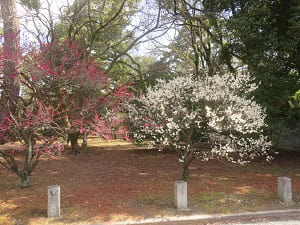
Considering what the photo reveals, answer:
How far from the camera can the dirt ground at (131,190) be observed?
224 inches

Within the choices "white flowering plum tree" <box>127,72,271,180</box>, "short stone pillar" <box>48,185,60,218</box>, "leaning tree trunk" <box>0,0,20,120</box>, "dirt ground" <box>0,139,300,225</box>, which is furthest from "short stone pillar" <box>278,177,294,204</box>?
"leaning tree trunk" <box>0,0,20,120</box>

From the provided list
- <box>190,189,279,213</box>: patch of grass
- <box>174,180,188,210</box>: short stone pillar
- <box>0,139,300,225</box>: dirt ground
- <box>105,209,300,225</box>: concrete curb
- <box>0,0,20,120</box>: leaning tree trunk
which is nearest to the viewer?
<box>105,209,300,225</box>: concrete curb

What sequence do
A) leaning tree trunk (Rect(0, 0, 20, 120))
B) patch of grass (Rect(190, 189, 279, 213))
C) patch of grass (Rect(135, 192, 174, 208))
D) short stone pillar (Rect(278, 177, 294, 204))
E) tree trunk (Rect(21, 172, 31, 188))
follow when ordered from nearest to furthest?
patch of grass (Rect(190, 189, 279, 213)), patch of grass (Rect(135, 192, 174, 208)), short stone pillar (Rect(278, 177, 294, 204)), leaning tree trunk (Rect(0, 0, 20, 120)), tree trunk (Rect(21, 172, 31, 188))

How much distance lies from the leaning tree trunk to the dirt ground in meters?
2.67

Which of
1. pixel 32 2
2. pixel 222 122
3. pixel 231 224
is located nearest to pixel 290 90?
pixel 222 122

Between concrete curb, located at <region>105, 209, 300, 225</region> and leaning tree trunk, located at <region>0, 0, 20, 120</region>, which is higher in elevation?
leaning tree trunk, located at <region>0, 0, 20, 120</region>

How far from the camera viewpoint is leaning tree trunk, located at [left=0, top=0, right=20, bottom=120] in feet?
22.9

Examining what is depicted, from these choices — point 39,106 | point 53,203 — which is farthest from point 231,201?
point 39,106

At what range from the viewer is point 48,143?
23.5 feet

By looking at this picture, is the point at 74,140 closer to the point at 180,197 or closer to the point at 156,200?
the point at 156,200

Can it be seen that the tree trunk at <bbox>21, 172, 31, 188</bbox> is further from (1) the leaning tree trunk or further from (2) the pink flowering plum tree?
(1) the leaning tree trunk

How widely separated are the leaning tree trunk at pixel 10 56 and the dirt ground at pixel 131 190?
267 cm

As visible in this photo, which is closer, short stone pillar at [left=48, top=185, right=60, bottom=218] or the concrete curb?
the concrete curb

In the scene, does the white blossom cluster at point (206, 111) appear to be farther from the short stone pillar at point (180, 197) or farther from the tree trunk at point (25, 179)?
the tree trunk at point (25, 179)
